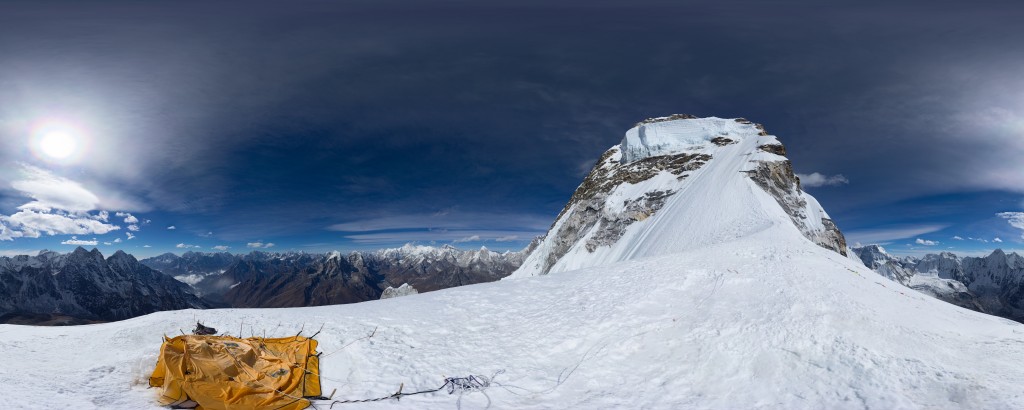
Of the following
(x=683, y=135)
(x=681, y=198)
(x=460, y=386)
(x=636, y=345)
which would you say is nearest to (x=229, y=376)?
(x=460, y=386)

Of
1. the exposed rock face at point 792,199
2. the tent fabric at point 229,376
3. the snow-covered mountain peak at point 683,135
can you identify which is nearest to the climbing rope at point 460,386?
the tent fabric at point 229,376

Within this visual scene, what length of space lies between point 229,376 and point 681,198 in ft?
245

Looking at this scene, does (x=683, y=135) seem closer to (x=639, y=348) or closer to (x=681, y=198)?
(x=681, y=198)

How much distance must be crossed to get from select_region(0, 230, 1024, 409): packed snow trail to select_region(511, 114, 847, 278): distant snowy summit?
78.2 feet

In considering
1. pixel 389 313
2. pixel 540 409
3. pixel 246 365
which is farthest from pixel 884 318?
pixel 246 365

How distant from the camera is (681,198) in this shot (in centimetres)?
7519

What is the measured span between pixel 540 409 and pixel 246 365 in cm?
956

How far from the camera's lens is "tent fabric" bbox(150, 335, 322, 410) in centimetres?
1202

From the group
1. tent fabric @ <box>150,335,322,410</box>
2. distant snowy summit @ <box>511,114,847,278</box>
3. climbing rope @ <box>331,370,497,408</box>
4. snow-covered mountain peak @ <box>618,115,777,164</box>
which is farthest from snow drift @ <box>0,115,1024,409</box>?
snow-covered mountain peak @ <box>618,115,777,164</box>

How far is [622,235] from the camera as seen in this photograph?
78562 millimetres

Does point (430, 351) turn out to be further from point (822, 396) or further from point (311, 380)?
point (822, 396)

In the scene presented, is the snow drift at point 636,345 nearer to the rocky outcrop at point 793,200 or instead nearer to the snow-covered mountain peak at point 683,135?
the rocky outcrop at point 793,200

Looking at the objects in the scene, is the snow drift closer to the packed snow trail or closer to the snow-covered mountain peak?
the packed snow trail

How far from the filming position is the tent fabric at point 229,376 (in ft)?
39.4
